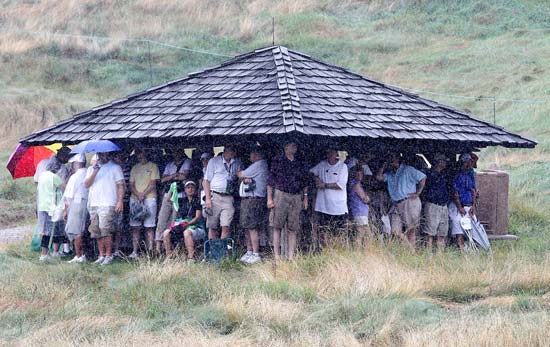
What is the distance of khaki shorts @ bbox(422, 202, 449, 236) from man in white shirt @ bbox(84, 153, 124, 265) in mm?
4135

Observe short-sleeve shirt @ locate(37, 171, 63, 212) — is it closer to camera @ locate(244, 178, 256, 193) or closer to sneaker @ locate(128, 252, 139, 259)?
sneaker @ locate(128, 252, 139, 259)

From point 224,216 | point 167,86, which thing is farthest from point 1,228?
point 224,216

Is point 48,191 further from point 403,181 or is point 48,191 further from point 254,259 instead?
point 403,181

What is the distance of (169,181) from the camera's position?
44.5 ft

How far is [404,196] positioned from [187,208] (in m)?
2.90

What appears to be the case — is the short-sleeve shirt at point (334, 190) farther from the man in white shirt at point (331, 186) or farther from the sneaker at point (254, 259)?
the sneaker at point (254, 259)

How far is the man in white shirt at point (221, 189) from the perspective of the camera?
508 inches

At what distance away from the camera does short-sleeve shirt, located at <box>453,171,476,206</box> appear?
1377 cm

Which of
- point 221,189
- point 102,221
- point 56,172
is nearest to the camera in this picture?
point 221,189

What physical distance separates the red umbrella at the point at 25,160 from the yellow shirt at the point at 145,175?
2453mm

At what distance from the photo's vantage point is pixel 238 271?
1231 cm

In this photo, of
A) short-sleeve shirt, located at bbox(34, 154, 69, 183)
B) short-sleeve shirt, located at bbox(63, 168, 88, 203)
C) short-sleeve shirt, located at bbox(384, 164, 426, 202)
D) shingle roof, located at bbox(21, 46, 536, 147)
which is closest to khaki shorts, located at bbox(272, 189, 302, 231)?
shingle roof, located at bbox(21, 46, 536, 147)

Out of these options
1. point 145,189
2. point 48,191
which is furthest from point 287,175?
point 48,191

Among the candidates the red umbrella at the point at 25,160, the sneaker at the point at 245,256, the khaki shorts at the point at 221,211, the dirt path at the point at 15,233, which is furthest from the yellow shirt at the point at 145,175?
the dirt path at the point at 15,233
